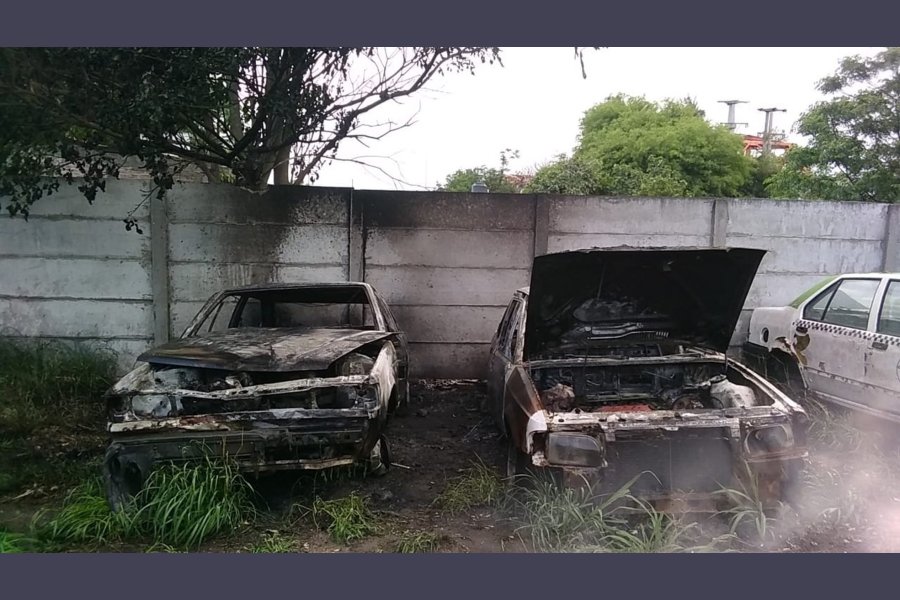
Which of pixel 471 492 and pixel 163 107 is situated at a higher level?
pixel 163 107

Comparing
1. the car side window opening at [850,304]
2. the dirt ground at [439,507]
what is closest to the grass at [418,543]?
the dirt ground at [439,507]

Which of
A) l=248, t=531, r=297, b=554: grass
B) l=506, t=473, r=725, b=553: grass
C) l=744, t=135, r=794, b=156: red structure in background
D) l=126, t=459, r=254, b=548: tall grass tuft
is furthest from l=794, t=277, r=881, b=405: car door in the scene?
l=744, t=135, r=794, b=156: red structure in background

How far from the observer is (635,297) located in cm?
449

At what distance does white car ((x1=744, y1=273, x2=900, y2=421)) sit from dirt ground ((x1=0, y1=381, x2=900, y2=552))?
47cm

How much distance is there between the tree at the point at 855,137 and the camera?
1242 centimetres

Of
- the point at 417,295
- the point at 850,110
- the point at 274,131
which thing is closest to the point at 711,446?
the point at 417,295

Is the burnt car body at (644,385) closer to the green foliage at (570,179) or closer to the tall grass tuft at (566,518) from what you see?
the tall grass tuft at (566,518)

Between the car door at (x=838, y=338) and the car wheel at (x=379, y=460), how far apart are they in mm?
3800

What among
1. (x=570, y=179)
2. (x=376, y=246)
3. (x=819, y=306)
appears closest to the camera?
(x=819, y=306)

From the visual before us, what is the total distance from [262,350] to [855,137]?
13570mm

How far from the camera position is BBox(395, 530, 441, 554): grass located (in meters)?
3.44

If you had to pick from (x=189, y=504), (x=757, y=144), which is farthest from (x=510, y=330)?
(x=757, y=144)

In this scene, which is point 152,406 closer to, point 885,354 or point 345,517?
point 345,517

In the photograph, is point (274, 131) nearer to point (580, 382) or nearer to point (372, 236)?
point (372, 236)
